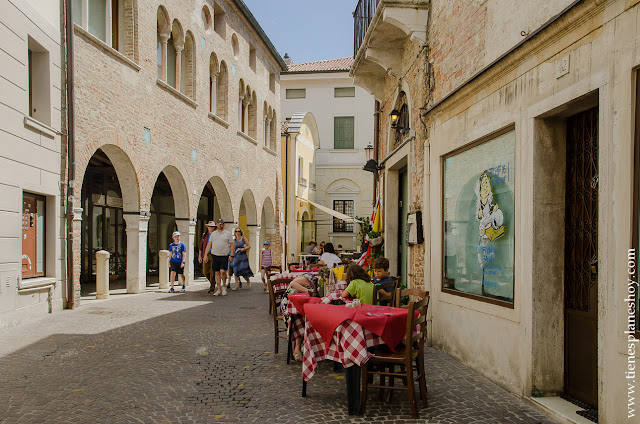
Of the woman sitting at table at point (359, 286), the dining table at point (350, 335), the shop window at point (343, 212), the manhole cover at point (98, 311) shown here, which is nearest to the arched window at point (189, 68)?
the manhole cover at point (98, 311)

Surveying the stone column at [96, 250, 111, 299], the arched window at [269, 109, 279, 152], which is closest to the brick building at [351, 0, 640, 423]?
the stone column at [96, 250, 111, 299]

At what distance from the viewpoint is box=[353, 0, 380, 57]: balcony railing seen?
11163 mm

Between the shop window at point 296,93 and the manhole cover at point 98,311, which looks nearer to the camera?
the manhole cover at point 98,311

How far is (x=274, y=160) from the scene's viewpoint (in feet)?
90.8

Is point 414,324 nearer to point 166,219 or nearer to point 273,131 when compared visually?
point 166,219

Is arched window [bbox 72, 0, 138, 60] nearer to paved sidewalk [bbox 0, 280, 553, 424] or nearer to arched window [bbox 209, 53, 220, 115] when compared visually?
arched window [bbox 209, 53, 220, 115]

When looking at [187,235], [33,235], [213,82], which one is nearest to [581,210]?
[33,235]

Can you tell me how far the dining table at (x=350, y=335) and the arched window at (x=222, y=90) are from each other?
1603cm

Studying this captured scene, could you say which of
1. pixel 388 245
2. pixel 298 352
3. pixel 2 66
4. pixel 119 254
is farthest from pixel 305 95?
pixel 298 352

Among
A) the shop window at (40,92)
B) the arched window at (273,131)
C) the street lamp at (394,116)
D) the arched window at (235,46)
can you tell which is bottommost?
the street lamp at (394,116)

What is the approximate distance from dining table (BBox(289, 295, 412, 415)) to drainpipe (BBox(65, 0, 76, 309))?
735 centimetres

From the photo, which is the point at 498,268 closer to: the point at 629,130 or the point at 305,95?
the point at 629,130

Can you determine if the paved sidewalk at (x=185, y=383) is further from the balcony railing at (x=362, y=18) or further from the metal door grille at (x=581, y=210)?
the balcony railing at (x=362, y=18)

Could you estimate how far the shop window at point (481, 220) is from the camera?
5.88m
